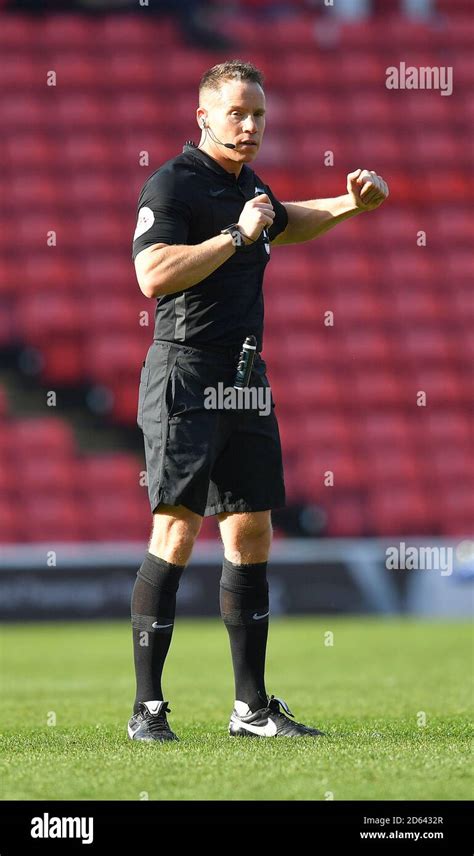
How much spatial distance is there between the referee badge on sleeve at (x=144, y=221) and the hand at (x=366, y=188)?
0.77 meters

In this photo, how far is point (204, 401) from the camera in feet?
14.9

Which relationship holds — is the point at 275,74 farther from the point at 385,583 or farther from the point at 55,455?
the point at 385,583

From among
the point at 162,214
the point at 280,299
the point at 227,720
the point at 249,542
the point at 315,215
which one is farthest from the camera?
the point at 280,299

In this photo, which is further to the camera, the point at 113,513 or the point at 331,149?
the point at 331,149

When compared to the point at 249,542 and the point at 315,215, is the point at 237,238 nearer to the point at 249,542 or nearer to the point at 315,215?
the point at 315,215

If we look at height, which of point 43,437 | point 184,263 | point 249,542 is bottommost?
point 249,542

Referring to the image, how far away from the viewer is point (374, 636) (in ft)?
35.2

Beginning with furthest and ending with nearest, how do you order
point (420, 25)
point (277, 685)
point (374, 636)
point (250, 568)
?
point (420, 25) < point (374, 636) < point (277, 685) < point (250, 568)

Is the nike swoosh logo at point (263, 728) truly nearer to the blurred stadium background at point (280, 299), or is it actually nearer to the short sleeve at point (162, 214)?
the short sleeve at point (162, 214)

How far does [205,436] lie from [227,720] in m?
1.29

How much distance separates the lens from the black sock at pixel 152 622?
454 cm

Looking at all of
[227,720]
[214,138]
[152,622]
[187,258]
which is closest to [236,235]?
[187,258]
